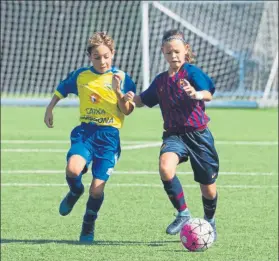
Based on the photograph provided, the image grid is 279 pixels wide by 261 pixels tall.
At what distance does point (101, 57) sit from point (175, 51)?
0.65 m

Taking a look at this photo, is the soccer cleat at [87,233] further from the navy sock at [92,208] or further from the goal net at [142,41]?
the goal net at [142,41]

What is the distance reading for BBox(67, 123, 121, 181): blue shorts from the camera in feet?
25.8

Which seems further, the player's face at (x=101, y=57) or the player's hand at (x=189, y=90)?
the player's face at (x=101, y=57)

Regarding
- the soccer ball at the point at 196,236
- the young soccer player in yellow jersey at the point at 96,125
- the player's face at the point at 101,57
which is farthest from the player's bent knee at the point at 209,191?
the player's face at the point at 101,57

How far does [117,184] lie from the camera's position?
1087cm

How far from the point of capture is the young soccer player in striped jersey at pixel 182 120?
25.4 feet

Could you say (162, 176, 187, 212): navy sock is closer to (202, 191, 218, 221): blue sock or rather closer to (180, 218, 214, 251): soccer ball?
(202, 191, 218, 221): blue sock

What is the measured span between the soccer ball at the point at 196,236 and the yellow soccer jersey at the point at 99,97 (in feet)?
3.98

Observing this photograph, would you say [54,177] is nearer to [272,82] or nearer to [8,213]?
[8,213]

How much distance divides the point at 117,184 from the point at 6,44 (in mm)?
16775

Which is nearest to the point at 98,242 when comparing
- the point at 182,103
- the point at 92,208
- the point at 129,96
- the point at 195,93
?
the point at 92,208

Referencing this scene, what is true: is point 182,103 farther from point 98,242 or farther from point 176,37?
point 98,242

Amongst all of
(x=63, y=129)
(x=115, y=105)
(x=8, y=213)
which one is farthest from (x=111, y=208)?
(x=63, y=129)

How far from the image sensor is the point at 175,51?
7746 millimetres
